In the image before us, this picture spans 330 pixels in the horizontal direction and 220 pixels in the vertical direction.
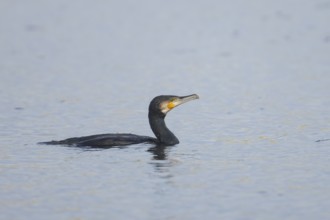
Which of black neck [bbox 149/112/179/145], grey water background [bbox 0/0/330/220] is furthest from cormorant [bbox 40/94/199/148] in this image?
grey water background [bbox 0/0/330/220]

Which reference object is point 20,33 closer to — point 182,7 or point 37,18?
point 37,18

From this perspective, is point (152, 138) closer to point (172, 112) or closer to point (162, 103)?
point (162, 103)

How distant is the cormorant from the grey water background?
0.19 metres

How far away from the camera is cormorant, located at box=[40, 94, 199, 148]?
13.5 metres

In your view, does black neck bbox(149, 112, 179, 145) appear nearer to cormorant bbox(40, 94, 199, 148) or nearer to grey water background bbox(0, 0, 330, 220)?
cormorant bbox(40, 94, 199, 148)

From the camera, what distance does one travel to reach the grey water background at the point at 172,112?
10.6 meters

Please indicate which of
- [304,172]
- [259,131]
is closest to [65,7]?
[259,131]

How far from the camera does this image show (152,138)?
14000 millimetres

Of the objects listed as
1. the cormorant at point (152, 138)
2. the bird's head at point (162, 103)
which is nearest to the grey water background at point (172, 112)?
the cormorant at point (152, 138)

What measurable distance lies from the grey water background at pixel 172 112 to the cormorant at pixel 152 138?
186 millimetres

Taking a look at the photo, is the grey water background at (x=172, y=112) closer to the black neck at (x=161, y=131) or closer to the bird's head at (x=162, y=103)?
the black neck at (x=161, y=131)

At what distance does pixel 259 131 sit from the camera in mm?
14961

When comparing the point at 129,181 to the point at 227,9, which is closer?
the point at 129,181

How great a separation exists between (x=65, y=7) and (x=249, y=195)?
2839 centimetres
